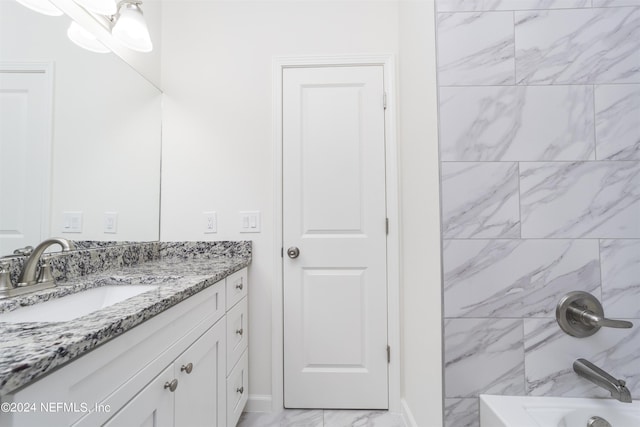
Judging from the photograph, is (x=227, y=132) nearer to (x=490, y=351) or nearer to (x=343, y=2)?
(x=343, y=2)

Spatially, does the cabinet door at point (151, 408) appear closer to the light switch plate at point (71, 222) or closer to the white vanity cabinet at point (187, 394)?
the white vanity cabinet at point (187, 394)

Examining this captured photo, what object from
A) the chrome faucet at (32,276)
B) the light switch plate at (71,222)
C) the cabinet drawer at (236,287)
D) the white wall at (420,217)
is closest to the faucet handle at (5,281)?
the chrome faucet at (32,276)

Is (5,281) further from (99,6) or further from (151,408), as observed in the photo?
(99,6)

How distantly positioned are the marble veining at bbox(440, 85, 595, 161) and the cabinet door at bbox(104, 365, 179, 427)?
1186 mm

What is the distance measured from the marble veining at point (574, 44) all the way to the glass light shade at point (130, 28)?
5.43 ft

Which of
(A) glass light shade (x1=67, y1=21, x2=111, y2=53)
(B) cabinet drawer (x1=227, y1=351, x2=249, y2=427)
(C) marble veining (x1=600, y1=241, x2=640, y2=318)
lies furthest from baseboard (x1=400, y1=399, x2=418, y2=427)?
(A) glass light shade (x1=67, y1=21, x2=111, y2=53)

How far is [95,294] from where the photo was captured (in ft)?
3.44

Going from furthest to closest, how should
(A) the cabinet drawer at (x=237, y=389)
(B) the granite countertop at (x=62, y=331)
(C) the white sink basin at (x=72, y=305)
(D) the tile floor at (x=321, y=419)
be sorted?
(D) the tile floor at (x=321, y=419) → (A) the cabinet drawer at (x=237, y=389) → (C) the white sink basin at (x=72, y=305) → (B) the granite countertop at (x=62, y=331)

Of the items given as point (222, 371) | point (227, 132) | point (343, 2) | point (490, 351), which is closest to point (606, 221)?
point (490, 351)

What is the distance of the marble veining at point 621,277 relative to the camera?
39.8 inches

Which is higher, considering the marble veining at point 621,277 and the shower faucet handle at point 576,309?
the marble veining at point 621,277

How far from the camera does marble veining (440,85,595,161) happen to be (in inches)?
40.6

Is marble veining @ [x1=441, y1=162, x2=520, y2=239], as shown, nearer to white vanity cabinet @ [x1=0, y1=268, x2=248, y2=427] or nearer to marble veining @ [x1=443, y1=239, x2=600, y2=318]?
marble veining @ [x1=443, y1=239, x2=600, y2=318]

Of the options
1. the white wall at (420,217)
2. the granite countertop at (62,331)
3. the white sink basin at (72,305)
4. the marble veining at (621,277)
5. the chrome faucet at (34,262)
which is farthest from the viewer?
the white wall at (420,217)
